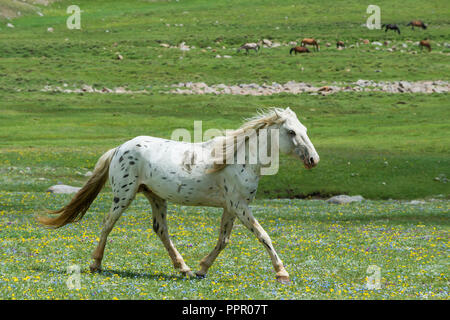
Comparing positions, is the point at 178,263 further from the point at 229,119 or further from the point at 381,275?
the point at 229,119

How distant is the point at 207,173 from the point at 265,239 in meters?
1.90

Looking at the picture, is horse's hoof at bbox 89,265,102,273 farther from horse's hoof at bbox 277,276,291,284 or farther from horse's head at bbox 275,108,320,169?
horse's head at bbox 275,108,320,169

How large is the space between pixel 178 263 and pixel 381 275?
4.70 meters

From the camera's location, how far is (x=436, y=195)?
35188 mm

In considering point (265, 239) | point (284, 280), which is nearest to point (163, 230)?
point (265, 239)

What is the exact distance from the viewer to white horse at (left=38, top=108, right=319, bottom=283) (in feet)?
44.7

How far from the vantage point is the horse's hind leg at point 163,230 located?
14523 mm

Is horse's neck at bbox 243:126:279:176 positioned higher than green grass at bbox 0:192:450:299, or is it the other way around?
horse's neck at bbox 243:126:279:176

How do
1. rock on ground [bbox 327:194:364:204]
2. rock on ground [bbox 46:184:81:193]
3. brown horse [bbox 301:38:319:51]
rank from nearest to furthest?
1. rock on ground [bbox 46:184:81:193]
2. rock on ground [bbox 327:194:364:204]
3. brown horse [bbox 301:38:319:51]

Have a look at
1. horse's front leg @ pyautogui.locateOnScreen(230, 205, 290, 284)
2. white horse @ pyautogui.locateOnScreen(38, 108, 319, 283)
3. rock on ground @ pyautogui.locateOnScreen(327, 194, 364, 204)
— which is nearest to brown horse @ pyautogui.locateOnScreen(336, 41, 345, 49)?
rock on ground @ pyautogui.locateOnScreen(327, 194, 364, 204)

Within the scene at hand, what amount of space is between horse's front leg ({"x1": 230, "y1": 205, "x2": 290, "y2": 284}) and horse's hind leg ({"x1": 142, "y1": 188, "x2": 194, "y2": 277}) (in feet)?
6.24

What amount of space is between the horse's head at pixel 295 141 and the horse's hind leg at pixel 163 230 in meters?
3.19

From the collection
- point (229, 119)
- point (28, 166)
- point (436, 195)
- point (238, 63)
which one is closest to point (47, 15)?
point (238, 63)

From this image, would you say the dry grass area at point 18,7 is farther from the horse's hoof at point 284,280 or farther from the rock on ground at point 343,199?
the horse's hoof at point 284,280
